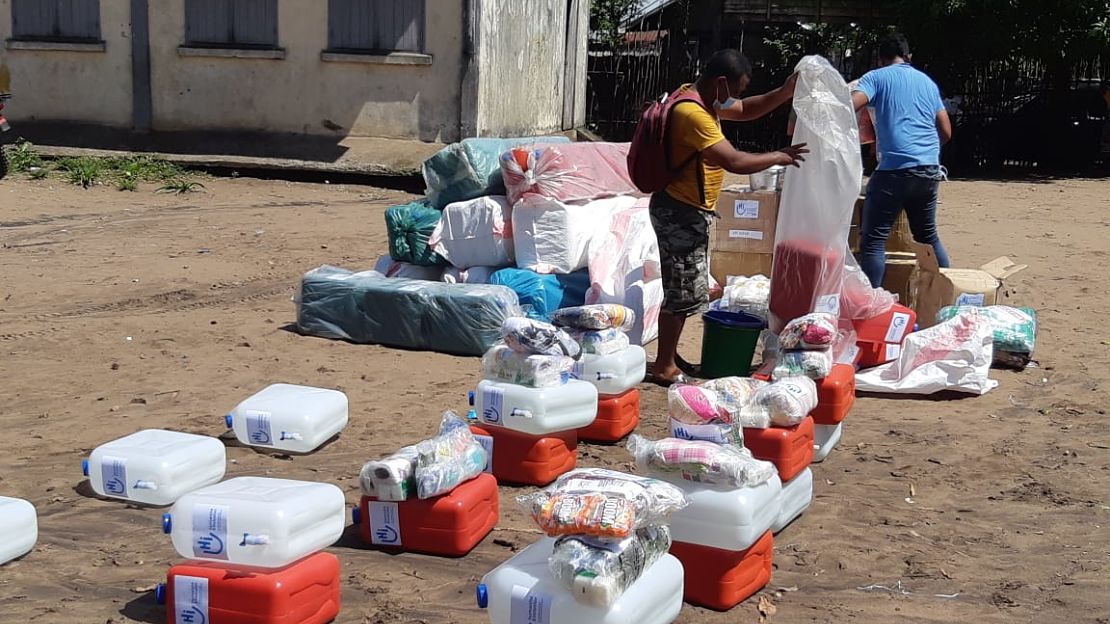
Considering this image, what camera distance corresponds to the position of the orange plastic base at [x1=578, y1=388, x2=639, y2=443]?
5.02m

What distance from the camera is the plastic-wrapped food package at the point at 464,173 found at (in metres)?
6.83

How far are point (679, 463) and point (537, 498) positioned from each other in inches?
22.7

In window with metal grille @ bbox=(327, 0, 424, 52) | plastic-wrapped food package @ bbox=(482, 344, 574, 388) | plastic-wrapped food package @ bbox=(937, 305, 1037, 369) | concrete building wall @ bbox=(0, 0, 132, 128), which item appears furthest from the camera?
concrete building wall @ bbox=(0, 0, 132, 128)

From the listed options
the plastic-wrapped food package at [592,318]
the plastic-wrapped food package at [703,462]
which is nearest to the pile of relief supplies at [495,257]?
the plastic-wrapped food package at [592,318]

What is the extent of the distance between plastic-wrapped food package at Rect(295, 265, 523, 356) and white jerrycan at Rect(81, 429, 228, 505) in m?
2.14

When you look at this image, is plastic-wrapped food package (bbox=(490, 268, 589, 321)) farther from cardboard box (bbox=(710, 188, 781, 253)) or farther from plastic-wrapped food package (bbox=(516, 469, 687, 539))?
plastic-wrapped food package (bbox=(516, 469, 687, 539))

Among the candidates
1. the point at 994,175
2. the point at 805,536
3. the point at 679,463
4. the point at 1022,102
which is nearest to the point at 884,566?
the point at 805,536

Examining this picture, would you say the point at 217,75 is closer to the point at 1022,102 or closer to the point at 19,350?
the point at 19,350

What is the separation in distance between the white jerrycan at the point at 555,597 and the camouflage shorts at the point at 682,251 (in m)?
2.77

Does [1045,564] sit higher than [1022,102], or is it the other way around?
[1022,102]

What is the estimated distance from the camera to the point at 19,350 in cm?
628

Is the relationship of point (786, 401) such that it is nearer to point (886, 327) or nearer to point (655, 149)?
point (655, 149)

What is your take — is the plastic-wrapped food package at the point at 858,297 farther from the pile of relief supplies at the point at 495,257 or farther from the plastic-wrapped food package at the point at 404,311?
the plastic-wrapped food package at the point at 404,311

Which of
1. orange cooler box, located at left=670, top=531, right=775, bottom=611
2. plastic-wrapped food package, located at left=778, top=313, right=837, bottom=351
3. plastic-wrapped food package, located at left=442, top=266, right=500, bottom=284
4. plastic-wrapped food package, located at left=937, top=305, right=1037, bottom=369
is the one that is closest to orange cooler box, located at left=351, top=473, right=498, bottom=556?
orange cooler box, located at left=670, top=531, right=775, bottom=611
